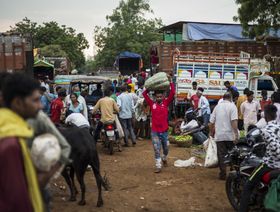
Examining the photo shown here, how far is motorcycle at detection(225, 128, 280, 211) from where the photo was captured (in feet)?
18.0

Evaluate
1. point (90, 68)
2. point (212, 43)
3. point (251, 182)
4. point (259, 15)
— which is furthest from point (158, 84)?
point (90, 68)

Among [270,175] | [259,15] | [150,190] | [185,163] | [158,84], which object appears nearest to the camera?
[270,175]

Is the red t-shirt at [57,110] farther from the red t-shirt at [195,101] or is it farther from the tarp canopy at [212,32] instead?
the tarp canopy at [212,32]

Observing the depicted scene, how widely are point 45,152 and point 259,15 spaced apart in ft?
64.6

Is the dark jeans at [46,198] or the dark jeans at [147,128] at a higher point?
the dark jeans at [46,198]

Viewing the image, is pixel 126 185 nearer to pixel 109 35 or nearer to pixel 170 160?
pixel 170 160

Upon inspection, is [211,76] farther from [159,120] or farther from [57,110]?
[57,110]

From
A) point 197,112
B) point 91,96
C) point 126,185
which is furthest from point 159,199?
point 91,96

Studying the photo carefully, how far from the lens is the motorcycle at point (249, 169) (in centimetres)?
550

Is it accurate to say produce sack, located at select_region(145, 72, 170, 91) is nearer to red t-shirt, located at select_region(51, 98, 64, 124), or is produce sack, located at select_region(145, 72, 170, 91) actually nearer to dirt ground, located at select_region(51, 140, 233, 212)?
dirt ground, located at select_region(51, 140, 233, 212)

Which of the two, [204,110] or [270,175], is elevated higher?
[270,175]

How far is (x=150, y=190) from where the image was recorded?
7770mm

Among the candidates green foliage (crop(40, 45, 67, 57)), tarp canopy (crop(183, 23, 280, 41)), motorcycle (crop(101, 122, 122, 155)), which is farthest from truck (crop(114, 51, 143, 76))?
motorcycle (crop(101, 122, 122, 155))

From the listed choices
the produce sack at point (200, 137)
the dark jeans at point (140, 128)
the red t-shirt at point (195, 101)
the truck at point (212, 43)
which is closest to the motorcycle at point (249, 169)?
the produce sack at point (200, 137)
